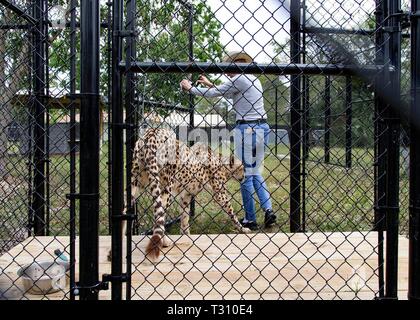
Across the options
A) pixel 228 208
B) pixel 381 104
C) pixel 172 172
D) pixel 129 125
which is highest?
pixel 381 104

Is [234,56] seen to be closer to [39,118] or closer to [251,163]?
[39,118]

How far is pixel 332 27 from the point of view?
365 cm

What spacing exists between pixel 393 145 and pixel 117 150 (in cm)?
125

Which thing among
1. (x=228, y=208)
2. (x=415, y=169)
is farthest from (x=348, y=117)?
(x=415, y=169)

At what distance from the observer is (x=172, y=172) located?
507 cm

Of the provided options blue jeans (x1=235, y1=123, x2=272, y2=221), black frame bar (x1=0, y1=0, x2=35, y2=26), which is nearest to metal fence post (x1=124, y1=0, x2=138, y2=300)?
black frame bar (x1=0, y1=0, x2=35, y2=26)

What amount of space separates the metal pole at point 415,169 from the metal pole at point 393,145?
97 mm

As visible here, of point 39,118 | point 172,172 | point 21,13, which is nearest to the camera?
point 21,13

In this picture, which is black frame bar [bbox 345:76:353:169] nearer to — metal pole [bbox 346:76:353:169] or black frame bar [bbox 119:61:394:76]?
metal pole [bbox 346:76:353:169]

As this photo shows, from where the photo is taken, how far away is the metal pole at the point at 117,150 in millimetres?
2047

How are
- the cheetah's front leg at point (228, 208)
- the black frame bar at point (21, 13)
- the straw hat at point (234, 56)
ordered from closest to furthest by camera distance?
1. the straw hat at point (234, 56)
2. the black frame bar at point (21, 13)
3. the cheetah's front leg at point (228, 208)

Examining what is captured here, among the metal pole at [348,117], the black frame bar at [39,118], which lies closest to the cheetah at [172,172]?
the black frame bar at [39,118]

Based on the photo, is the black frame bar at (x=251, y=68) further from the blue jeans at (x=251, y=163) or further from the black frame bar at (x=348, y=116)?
the blue jeans at (x=251, y=163)
